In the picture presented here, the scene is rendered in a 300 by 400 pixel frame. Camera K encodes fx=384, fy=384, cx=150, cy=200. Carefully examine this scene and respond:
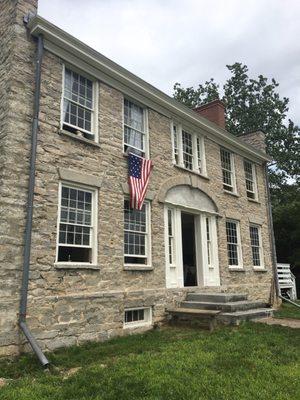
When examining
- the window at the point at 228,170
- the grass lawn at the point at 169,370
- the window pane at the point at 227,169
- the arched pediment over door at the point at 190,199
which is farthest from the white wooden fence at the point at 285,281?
the grass lawn at the point at 169,370

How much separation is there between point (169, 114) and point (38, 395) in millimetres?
9831

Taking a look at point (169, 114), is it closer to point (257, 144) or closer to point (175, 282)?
point (175, 282)

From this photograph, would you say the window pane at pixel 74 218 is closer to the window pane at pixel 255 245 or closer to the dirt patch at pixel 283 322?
the dirt patch at pixel 283 322

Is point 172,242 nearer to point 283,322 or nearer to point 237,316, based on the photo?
point 237,316

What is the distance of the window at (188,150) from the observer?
1312 cm

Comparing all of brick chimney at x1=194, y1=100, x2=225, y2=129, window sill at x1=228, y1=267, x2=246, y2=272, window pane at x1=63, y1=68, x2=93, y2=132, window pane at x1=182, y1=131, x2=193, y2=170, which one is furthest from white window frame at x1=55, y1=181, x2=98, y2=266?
brick chimney at x1=194, y1=100, x2=225, y2=129

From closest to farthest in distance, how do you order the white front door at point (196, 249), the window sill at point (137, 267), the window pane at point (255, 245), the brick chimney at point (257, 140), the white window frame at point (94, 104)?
the white window frame at point (94, 104)
the window sill at point (137, 267)
the white front door at point (196, 249)
the window pane at point (255, 245)
the brick chimney at point (257, 140)

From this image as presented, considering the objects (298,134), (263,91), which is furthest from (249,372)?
(263,91)

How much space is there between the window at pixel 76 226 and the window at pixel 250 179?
956 cm

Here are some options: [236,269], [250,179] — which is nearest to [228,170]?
[250,179]

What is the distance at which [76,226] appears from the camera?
913cm

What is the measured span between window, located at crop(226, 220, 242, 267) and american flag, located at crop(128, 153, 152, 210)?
5250 millimetres

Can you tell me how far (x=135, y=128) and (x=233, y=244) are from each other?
20.8ft

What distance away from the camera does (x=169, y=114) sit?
12.9m
